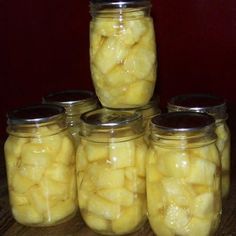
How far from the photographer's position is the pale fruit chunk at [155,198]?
0.76 m

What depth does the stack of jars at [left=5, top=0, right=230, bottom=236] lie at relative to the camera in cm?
75

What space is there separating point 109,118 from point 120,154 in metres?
0.06

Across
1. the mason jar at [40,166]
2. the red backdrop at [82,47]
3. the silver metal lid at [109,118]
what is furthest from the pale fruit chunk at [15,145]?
the red backdrop at [82,47]

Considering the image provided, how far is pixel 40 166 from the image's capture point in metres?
0.82

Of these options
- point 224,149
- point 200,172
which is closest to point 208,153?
point 200,172

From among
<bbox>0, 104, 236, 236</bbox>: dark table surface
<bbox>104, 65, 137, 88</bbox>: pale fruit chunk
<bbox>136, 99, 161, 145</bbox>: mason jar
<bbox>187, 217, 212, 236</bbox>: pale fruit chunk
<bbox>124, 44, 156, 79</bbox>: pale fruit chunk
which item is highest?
<bbox>124, 44, 156, 79</bbox>: pale fruit chunk

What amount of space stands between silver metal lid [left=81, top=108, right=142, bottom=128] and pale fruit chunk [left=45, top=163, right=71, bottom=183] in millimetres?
86

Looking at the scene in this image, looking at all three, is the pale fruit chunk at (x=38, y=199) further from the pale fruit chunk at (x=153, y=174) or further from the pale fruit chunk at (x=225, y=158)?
the pale fruit chunk at (x=225, y=158)

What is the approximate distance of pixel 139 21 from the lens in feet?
2.74

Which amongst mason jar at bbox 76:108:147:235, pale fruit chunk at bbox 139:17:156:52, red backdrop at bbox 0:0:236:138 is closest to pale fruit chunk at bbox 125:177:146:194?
mason jar at bbox 76:108:147:235

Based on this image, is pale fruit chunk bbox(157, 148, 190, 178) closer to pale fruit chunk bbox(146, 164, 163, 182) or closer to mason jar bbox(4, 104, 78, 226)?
pale fruit chunk bbox(146, 164, 163, 182)

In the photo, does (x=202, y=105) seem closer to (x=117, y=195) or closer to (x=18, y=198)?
(x=117, y=195)

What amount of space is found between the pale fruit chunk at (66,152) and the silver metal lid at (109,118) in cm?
5

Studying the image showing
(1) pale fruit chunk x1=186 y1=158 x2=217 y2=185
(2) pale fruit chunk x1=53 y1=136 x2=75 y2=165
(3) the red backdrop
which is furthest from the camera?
(3) the red backdrop
